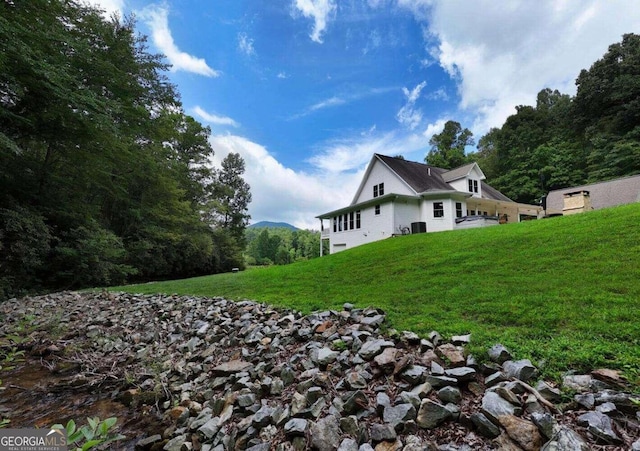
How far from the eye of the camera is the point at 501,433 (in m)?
1.60

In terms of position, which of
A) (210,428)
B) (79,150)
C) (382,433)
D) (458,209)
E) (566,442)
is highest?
(79,150)

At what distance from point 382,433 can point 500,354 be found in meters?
1.21

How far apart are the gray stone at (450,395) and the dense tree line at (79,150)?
8940 mm

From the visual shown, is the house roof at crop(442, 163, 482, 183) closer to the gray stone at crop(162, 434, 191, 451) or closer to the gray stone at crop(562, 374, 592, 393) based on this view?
the gray stone at crop(562, 374, 592, 393)

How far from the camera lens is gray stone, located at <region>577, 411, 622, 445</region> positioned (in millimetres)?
1418

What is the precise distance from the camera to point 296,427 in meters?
2.11

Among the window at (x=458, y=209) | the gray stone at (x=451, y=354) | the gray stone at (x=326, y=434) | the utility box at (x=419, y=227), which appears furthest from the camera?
the window at (x=458, y=209)

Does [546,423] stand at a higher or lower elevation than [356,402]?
higher

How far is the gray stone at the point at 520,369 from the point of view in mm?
1973

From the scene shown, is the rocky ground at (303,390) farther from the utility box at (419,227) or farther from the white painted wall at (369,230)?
the utility box at (419,227)

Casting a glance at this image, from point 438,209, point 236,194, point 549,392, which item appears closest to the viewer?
point 549,392

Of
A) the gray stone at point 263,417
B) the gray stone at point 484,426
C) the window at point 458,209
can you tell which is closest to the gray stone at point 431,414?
the gray stone at point 484,426

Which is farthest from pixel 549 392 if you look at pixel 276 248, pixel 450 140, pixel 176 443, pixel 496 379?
pixel 276 248

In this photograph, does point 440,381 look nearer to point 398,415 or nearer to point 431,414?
point 431,414
